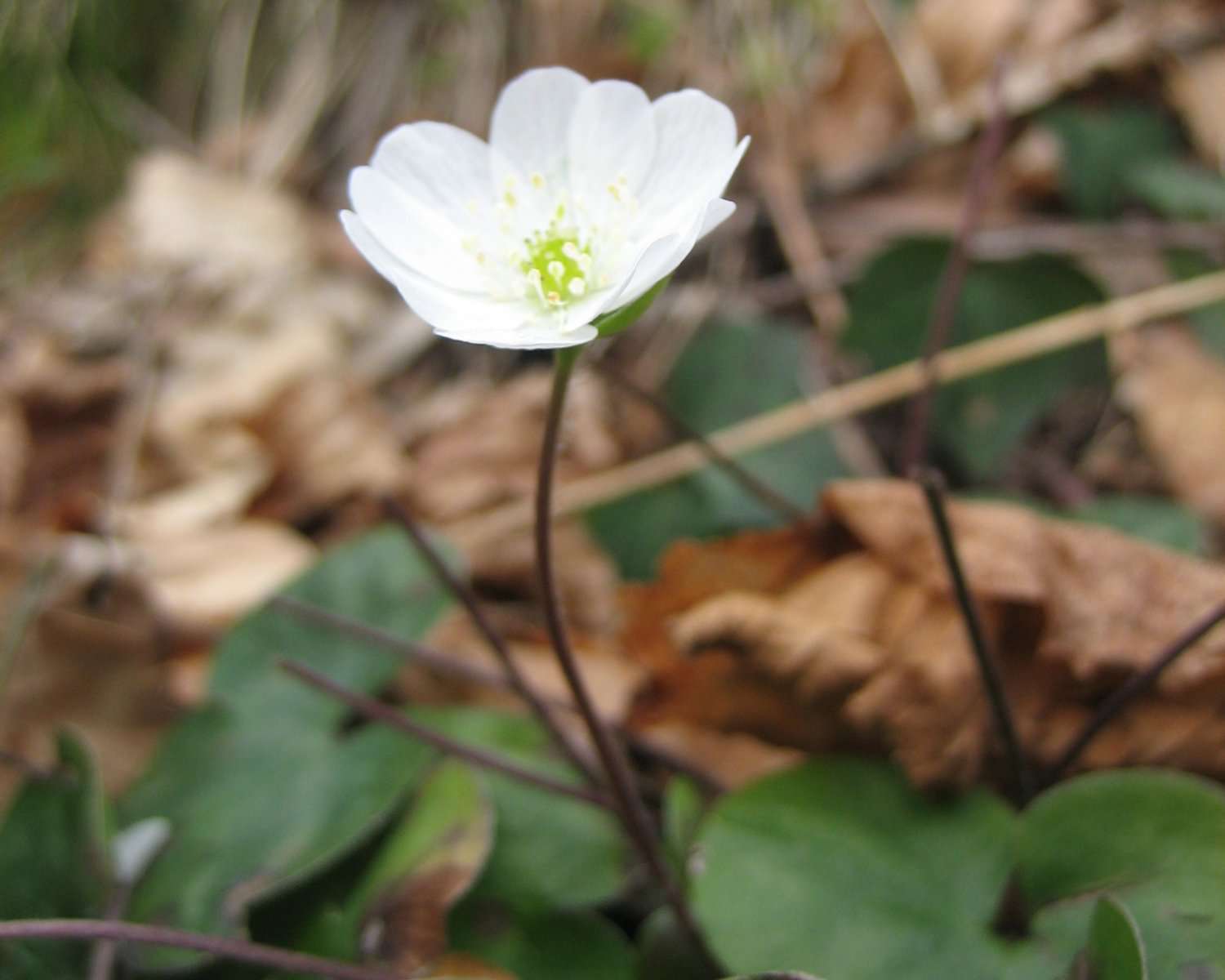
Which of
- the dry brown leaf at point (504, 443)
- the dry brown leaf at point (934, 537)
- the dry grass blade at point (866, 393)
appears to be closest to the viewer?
the dry brown leaf at point (934, 537)

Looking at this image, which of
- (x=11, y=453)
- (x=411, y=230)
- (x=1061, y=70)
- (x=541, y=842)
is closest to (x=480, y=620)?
(x=541, y=842)

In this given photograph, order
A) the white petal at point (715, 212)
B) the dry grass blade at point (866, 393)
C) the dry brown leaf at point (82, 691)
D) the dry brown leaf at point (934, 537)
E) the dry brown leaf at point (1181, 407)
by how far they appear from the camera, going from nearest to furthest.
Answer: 1. the white petal at point (715, 212)
2. the dry brown leaf at point (934, 537)
3. the dry brown leaf at point (82, 691)
4. the dry brown leaf at point (1181, 407)
5. the dry grass blade at point (866, 393)

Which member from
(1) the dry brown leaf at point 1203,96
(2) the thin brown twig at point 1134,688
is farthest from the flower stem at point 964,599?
(1) the dry brown leaf at point 1203,96

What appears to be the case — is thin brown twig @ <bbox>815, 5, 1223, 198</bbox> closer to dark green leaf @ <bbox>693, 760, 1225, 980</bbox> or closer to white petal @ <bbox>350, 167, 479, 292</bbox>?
white petal @ <bbox>350, 167, 479, 292</bbox>

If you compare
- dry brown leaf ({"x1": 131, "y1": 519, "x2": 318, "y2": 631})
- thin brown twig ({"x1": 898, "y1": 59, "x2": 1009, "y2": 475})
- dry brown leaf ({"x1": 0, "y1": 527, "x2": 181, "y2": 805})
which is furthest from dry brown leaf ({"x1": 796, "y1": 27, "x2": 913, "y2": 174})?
dry brown leaf ({"x1": 0, "y1": 527, "x2": 181, "y2": 805})

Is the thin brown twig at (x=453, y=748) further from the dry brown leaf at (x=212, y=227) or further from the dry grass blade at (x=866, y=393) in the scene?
the dry brown leaf at (x=212, y=227)

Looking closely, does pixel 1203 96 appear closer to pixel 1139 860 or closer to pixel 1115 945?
pixel 1139 860

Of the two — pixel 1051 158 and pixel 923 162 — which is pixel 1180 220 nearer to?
pixel 1051 158
